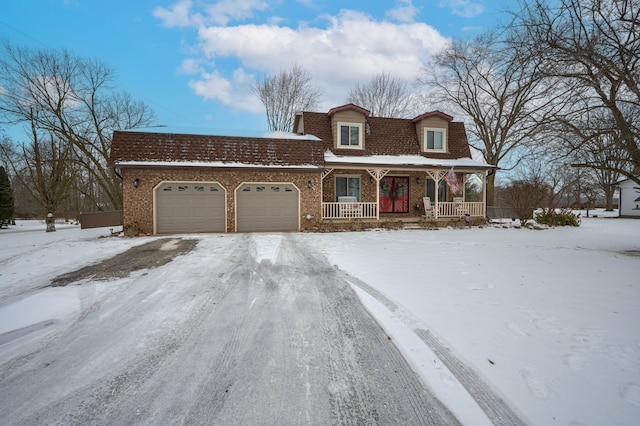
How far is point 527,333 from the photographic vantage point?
10.3ft

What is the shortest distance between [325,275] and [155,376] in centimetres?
340

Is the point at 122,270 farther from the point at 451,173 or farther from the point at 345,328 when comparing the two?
the point at 451,173

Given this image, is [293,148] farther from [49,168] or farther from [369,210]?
[49,168]

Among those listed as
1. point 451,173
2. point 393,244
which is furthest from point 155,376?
point 451,173

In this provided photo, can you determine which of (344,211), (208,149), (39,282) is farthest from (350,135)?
(39,282)

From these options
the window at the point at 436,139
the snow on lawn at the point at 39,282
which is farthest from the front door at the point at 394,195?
the snow on lawn at the point at 39,282

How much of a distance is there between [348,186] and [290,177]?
3570mm

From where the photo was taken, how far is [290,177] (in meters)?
12.0

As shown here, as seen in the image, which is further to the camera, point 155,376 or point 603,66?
point 603,66

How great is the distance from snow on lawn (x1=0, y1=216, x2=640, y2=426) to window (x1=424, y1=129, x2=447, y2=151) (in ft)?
28.7

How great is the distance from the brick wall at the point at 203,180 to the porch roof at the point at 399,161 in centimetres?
136

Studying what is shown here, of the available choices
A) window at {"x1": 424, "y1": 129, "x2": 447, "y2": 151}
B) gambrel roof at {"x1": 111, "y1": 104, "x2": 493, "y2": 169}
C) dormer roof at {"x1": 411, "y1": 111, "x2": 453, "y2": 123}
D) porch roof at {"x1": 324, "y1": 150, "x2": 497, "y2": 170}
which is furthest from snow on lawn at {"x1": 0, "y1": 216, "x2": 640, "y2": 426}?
dormer roof at {"x1": 411, "y1": 111, "x2": 453, "y2": 123}

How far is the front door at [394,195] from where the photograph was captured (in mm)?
14805

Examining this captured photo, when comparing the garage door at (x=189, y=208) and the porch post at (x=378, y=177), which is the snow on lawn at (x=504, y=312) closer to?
the garage door at (x=189, y=208)
